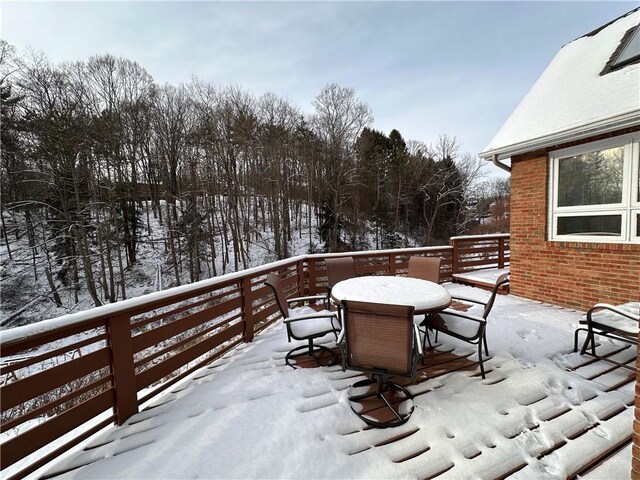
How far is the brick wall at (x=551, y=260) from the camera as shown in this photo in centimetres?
385

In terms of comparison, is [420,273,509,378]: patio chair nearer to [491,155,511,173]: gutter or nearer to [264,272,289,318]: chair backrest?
[264,272,289,318]: chair backrest

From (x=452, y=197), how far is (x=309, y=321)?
2208 cm

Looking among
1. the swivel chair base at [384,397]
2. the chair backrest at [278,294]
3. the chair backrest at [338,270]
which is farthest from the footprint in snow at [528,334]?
the chair backrest at [278,294]

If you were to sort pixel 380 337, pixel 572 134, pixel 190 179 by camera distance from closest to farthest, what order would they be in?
pixel 380 337
pixel 572 134
pixel 190 179

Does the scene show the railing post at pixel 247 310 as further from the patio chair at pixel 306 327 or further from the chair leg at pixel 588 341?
the chair leg at pixel 588 341

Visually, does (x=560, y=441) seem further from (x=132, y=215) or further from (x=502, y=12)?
(x=132, y=215)

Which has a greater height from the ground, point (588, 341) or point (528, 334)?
point (588, 341)

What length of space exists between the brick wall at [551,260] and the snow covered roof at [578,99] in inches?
19.8

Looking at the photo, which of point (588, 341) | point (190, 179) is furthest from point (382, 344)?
point (190, 179)

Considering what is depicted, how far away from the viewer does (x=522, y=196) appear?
16.3 feet

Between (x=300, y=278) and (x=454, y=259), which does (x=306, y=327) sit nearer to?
(x=300, y=278)

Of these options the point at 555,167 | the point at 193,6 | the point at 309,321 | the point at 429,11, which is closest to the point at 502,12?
the point at 429,11

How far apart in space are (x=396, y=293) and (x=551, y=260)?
3502mm

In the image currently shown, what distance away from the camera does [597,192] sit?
4.06 meters
